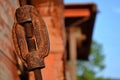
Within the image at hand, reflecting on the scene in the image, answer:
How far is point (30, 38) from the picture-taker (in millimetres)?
1559

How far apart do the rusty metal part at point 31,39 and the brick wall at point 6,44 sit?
0.25 meters

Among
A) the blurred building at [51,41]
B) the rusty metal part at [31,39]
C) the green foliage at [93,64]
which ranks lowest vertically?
the green foliage at [93,64]

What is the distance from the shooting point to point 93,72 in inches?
830

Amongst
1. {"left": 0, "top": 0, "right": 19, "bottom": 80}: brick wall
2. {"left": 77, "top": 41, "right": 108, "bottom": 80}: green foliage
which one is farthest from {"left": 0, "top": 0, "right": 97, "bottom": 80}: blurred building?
{"left": 77, "top": 41, "right": 108, "bottom": 80}: green foliage

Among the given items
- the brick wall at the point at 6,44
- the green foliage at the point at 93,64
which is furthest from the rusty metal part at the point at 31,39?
the green foliage at the point at 93,64

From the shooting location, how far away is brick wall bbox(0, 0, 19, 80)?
1839 mm

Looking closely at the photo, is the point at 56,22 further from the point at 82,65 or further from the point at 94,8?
the point at 82,65

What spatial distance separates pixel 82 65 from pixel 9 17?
20.0 metres

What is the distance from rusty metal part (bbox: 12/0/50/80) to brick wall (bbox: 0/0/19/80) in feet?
0.81

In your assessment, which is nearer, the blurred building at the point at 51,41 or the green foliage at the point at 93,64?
the blurred building at the point at 51,41

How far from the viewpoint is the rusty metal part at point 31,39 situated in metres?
1.53

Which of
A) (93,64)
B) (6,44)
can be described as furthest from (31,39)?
(93,64)

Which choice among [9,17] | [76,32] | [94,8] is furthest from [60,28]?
[76,32]

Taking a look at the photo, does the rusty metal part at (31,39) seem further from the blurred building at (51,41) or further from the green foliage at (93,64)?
the green foliage at (93,64)
